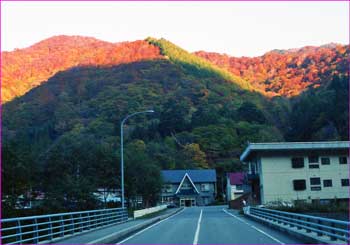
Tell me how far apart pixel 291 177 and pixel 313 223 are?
43250mm

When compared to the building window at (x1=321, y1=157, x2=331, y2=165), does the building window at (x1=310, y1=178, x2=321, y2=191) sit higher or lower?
lower

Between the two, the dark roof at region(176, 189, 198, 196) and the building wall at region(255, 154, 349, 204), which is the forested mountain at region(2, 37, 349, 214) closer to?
the dark roof at region(176, 189, 198, 196)

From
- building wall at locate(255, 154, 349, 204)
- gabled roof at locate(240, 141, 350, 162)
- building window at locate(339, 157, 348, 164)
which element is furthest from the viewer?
building window at locate(339, 157, 348, 164)

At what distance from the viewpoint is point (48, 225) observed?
62.9ft

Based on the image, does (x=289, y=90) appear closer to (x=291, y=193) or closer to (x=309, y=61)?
(x=309, y=61)

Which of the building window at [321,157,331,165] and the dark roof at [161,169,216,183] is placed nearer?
the building window at [321,157,331,165]

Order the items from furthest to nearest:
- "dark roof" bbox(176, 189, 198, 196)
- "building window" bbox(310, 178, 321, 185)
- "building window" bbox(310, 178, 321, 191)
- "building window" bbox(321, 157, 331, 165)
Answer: "dark roof" bbox(176, 189, 198, 196)
"building window" bbox(321, 157, 331, 165)
"building window" bbox(310, 178, 321, 185)
"building window" bbox(310, 178, 321, 191)

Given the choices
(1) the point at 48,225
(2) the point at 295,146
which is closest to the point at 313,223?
(1) the point at 48,225

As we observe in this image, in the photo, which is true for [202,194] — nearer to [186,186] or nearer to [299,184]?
[186,186]

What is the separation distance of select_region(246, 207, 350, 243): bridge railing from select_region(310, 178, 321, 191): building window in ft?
72.0

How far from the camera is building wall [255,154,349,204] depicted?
196 feet

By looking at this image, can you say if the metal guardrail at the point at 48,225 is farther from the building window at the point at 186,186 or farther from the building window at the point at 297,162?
the building window at the point at 186,186

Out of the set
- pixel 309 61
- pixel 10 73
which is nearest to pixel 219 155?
pixel 309 61

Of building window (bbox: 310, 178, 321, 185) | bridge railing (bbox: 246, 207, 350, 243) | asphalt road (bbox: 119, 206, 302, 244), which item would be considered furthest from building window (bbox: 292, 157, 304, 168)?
asphalt road (bbox: 119, 206, 302, 244)
